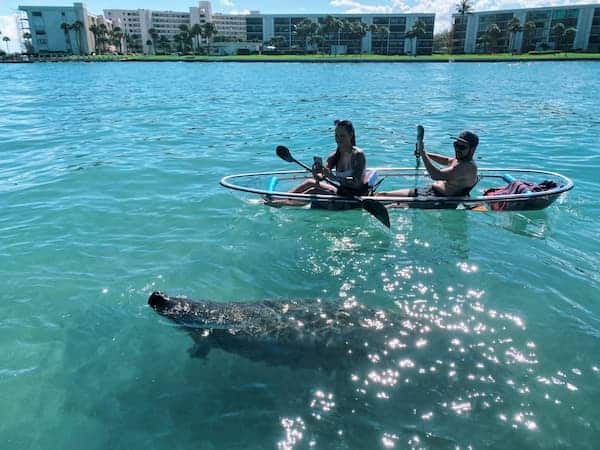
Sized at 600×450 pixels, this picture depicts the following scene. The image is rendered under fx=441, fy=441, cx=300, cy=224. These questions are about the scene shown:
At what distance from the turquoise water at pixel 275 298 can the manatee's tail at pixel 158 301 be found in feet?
1.42

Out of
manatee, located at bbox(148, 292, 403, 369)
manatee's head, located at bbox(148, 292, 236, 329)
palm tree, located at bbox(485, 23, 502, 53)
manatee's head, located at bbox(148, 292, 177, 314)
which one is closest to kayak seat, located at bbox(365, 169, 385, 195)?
manatee, located at bbox(148, 292, 403, 369)

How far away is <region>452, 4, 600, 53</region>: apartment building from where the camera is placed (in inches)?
4742

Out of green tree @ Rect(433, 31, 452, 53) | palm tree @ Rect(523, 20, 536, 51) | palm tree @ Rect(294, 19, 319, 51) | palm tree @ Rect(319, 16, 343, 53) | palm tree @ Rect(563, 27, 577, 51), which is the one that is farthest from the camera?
green tree @ Rect(433, 31, 452, 53)

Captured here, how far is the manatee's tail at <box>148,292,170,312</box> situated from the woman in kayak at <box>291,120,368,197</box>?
4.77 m

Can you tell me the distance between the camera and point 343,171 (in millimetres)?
10023

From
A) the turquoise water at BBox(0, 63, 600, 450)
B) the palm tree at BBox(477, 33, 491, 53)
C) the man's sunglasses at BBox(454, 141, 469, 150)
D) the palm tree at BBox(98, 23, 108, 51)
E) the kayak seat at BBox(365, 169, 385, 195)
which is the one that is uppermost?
the palm tree at BBox(98, 23, 108, 51)

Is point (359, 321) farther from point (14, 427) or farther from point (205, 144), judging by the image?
point (205, 144)

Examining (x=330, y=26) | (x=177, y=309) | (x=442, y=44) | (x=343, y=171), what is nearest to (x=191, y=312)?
(x=177, y=309)

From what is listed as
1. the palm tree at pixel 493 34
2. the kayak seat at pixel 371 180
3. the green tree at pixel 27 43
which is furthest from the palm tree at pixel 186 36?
the kayak seat at pixel 371 180

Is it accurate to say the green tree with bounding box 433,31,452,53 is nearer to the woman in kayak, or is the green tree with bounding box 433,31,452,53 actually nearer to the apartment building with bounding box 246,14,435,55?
the apartment building with bounding box 246,14,435,55

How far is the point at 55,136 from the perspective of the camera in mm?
19328

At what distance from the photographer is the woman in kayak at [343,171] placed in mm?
9406

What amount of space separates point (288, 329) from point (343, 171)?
17.2 ft

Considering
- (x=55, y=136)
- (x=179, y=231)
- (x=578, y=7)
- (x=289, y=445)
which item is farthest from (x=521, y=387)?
(x=578, y=7)
